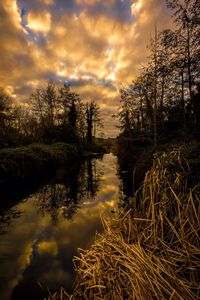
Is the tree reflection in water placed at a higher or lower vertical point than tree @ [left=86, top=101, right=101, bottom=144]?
lower

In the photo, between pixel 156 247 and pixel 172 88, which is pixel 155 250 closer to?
pixel 156 247

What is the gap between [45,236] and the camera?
629 cm

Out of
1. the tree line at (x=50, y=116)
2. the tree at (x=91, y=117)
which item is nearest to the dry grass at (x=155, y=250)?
the tree line at (x=50, y=116)

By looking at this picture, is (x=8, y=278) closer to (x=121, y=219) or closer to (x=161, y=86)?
(x=121, y=219)

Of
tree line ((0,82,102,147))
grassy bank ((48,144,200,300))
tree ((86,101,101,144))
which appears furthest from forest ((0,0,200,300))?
tree ((86,101,101,144))

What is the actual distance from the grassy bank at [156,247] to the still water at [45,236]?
297cm

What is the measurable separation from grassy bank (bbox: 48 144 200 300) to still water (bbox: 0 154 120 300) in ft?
9.74

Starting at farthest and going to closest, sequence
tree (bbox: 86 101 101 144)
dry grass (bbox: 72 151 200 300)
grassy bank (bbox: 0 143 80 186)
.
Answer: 1. tree (bbox: 86 101 101 144)
2. grassy bank (bbox: 0 143 80 186)
3. dry grass (bbox: 72 151 200 300)

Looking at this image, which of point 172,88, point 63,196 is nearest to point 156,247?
point 63,196

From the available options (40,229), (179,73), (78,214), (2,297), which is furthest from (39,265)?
(179,73)

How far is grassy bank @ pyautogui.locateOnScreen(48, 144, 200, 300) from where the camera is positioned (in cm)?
124

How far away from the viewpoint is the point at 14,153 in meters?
13.4

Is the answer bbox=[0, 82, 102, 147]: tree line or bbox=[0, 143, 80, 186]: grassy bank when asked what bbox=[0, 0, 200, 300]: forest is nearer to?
bbox=[0, 143, 80, 186]: grassy bank

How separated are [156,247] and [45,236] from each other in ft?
18.6
